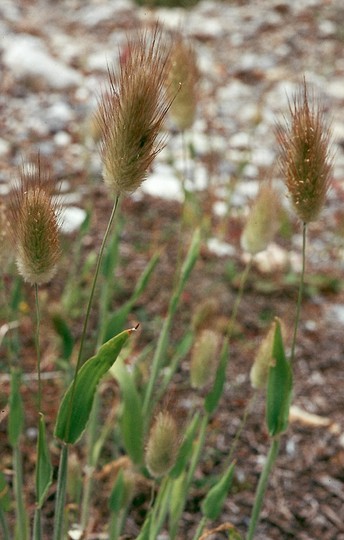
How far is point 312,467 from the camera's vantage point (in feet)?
6.76

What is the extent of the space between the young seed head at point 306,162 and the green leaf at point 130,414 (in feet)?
1.38

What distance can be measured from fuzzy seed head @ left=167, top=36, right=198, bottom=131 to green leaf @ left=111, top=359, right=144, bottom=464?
1.69 ft

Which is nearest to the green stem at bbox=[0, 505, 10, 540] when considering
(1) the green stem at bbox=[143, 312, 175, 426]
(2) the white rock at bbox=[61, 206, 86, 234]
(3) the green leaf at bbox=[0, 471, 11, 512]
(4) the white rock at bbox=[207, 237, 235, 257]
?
(3) the green leaf at bbox=[0, 471, 11, 512]

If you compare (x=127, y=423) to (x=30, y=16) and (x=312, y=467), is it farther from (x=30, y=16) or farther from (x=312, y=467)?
(x=30, y=16)

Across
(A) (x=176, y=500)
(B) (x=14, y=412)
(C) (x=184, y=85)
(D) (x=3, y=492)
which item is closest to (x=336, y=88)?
(C) (x=184, y=85)

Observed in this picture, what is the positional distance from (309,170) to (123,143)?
28 cm

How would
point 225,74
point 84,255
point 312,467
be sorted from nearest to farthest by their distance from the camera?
point 312,467 → point 84,255 → point 225,74

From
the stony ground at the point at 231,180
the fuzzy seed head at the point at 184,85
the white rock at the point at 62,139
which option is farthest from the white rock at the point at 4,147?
the fuzzy seed head at the point at 184,85

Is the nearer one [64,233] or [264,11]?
[64,233]

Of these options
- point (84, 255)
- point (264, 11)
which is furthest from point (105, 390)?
point (264, 11)

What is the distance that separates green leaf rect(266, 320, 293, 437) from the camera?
119cm

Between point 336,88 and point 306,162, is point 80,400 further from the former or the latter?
point 336,88

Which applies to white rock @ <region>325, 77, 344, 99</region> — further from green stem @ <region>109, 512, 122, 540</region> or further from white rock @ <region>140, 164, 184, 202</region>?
green stem @ <region>109, 512, 122, 540</region>

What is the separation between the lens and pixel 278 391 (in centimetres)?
121
